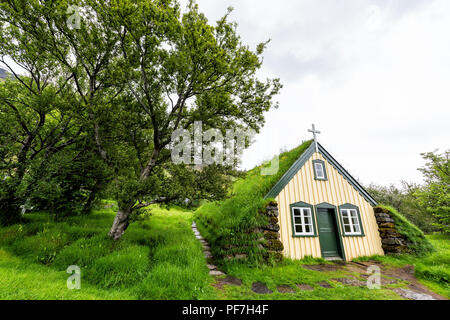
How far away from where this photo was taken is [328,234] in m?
9.80

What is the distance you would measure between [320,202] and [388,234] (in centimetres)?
494

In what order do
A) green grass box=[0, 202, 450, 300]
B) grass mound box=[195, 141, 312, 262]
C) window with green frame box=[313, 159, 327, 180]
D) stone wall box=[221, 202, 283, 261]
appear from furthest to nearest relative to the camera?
window with green frame box=[313, 159, 327, 180] < grass mound box=[195, 141, 312, 262] < stone wall box=[221, 202, 283, 261] < green grass box=[0, 202, 450, 300]

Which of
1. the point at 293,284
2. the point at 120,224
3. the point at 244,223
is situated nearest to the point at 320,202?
the point at 244,223

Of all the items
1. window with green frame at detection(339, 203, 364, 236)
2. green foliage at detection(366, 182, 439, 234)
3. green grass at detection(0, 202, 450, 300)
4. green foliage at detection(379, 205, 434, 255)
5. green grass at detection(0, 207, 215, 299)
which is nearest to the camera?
green grass at detection(0, 207, 215, 299)

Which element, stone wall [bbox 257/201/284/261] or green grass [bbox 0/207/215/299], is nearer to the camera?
green grass [bbox 0/207/215/299]

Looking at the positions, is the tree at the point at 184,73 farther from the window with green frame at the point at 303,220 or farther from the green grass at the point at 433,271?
the green grass at the point at 433,271

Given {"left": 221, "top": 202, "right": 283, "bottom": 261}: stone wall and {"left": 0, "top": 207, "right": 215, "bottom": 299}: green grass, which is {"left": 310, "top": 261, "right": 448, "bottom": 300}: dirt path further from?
{"left": 0, "top": 207, "right": 215, "bottom": 299}: green grass

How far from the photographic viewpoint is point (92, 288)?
15.2 ft

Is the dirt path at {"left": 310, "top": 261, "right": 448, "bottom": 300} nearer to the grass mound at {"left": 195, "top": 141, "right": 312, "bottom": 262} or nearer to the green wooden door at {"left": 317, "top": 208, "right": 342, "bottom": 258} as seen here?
the green wooden door at {"left": 317, "top": 208, "right": 342, "bottom": 258}

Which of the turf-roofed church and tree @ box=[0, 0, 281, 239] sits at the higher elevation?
tree @ box=[0, 0, 281, 239]

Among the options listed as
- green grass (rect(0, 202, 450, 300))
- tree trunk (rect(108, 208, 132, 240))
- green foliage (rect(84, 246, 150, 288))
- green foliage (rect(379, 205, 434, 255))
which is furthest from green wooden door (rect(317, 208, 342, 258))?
tree trunk (rect(108, 208, 132, 240))

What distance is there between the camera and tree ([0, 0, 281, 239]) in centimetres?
667

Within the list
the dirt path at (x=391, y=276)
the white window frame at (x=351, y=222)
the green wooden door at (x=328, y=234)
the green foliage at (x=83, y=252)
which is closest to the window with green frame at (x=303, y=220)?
the green wooden door at (x=328, y=234)

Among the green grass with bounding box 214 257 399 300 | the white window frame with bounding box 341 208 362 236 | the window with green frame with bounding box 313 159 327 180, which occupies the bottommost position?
the green grass with bounding box 214 257 399 300
